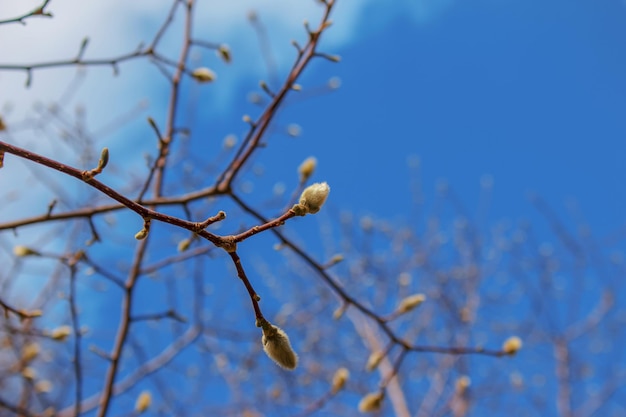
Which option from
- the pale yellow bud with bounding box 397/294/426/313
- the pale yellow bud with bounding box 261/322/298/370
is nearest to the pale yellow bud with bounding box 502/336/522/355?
the pale yellow bud with bounding box 397/294/426/313

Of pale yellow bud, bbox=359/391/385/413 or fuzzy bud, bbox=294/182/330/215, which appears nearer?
fuzzy bud, bbox=294/182/330/215

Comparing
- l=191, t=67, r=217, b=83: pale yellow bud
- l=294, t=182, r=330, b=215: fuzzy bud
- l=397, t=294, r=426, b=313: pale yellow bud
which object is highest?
l=191, t=67, r=217, b=83: pale yellow bud

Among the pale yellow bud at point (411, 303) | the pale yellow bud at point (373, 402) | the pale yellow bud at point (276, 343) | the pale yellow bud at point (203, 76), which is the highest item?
the pale yellow bud at point (203, 76)

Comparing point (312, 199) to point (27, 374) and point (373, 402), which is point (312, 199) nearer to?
point (373, 402)

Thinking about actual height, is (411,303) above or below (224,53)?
below

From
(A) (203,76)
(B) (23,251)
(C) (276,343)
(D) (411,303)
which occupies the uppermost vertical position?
(A) (203,76)

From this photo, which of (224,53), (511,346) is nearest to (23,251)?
(224,53)

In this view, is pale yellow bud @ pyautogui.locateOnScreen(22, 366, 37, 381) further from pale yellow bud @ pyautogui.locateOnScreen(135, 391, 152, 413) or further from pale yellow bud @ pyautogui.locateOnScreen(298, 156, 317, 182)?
pale yellow bud @ pyautogui.locateOnScreen(298, 156, 317, 182)

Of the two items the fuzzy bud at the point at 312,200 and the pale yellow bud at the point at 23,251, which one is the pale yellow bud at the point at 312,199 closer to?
the fuzzy bud at the point at 312,200

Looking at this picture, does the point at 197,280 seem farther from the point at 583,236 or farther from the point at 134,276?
the point at 583,236

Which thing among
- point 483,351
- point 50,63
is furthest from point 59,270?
point 483,351

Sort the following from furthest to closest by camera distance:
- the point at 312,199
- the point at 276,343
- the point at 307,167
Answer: the point at 307,167 < the point at 276,343 < the point at 312,199

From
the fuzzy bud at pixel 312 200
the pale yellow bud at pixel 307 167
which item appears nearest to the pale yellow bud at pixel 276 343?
the fuzzy bud at pixel 312 200

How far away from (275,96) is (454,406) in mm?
3539
